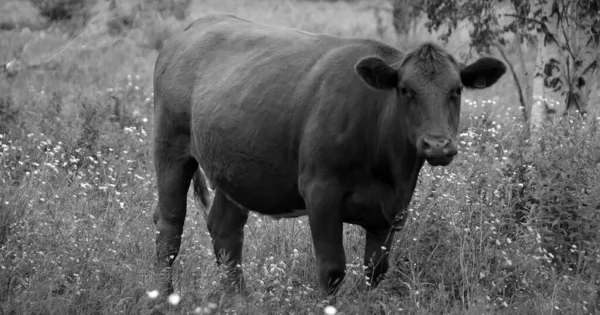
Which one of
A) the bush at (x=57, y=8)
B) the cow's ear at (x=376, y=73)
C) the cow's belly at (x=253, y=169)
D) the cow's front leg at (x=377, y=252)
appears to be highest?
the cow's ear at (x=376, y=73)

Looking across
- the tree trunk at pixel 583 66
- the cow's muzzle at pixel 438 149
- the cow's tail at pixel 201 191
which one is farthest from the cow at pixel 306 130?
the tree trunk at pixel 583 66

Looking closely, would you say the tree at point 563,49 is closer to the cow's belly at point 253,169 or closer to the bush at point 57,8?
the cow's belly at point 253,169

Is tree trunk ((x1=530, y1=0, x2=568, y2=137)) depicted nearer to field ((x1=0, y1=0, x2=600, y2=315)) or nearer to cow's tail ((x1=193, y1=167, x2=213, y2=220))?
field ((x1=0, y1=0, x2=600, y2=315))

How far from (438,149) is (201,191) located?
9.36 ft

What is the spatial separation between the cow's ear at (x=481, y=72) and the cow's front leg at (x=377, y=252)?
1109mm

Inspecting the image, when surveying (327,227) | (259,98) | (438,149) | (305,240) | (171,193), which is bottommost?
(305,240)

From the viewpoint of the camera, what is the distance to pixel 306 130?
5531mm

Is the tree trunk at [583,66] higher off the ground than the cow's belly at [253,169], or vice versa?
the tree trunk at [583,66]

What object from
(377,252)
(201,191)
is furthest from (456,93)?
(201,191)

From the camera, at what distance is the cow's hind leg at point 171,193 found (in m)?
6.67

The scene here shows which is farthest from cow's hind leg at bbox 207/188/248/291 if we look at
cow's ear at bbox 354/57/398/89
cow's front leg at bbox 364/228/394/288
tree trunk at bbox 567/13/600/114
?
tree trunk at bbox 567/13/600/114

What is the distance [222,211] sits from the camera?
688 centimetres

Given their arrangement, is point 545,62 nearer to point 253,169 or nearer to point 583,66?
point 583,66

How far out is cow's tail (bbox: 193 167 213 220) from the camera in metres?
7.18
